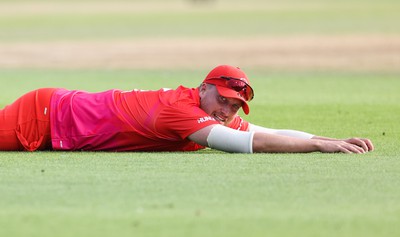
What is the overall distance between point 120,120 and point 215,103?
854mm

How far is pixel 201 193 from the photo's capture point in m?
7.30

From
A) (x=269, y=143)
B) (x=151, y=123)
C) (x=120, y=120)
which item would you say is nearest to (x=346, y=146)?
(x=269, y=143)

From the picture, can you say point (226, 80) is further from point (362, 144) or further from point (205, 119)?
point (362, 144)

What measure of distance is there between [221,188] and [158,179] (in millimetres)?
583

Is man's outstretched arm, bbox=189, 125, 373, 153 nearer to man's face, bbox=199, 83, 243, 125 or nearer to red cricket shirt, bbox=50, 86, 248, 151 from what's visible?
man's face, bbox=199, 83, 243, 125

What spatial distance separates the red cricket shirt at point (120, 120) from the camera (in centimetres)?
923

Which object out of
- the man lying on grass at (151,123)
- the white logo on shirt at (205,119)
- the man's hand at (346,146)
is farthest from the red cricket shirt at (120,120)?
the man's hand at (346,146)

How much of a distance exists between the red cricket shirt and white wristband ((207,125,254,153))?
307 mm

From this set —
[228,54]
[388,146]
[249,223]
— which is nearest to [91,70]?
[228,54]

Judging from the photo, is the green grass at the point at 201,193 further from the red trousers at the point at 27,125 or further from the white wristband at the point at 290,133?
the white wristband at the point at 290,133

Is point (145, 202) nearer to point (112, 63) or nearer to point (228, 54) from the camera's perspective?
point (112, 63)

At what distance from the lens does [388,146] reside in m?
10.1

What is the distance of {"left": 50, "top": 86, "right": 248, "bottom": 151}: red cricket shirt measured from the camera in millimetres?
9227

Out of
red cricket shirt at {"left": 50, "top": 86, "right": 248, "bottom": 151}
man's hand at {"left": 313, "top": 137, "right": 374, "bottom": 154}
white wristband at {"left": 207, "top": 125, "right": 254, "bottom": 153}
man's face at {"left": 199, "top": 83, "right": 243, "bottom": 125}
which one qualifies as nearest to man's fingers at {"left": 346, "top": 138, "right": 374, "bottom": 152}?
man's hand at {"left": 313, "top": 137, "right": 374, "bottom": 154}
